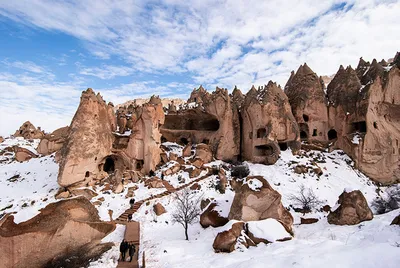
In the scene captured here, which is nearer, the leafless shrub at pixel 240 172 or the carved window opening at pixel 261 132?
the leafless shrub at pixel 240 172

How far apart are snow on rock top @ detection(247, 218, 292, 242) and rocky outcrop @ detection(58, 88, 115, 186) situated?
61.4 feet

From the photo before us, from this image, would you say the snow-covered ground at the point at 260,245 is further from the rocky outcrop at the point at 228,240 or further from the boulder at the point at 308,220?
the boulder at the point at 308,220

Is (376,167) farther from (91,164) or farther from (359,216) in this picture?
(91,164)

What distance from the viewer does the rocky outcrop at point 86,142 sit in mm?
24733

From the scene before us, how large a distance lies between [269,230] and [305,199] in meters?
10.2

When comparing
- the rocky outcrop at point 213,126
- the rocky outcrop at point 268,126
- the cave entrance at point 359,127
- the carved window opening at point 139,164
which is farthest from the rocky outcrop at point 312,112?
the carved window opening at point 139,164

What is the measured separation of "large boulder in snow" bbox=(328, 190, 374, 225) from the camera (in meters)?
16.4

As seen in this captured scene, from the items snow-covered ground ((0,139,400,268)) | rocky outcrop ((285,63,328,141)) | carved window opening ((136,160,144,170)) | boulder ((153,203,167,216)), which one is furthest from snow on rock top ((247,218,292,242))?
rocky outcrop ((285,63,328,141))

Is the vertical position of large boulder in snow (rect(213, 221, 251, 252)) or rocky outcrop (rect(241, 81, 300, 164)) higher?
rocky outcrop (rect(241, 81, 300, 164))

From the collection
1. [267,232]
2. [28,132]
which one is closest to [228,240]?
[267,232]

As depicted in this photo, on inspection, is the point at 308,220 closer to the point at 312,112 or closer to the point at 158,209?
the point at 158,209

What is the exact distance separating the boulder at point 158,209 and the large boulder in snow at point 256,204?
6680 millimetres

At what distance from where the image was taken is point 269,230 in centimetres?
1402

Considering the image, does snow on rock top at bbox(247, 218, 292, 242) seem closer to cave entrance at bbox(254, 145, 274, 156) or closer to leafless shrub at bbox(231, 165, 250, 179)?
leafless shrub at bbox(231, 165, 250, 179)
